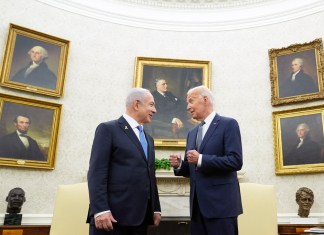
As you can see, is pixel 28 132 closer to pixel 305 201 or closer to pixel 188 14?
pixel 188 14

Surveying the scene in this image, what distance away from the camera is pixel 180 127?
6.41 metres

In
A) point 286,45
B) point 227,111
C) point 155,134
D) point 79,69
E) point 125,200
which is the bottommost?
point 125,200

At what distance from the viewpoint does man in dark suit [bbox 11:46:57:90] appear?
5.74 m

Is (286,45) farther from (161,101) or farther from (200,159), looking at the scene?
(200,159)

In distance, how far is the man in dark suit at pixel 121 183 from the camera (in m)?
2.26

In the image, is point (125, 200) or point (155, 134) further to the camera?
point (155, 134)

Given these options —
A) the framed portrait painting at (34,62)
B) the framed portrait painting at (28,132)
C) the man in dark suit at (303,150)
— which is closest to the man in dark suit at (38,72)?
the framed portrait painting at (34,62)

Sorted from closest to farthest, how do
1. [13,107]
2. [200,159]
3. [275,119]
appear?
1. [200,159]
2. [13,107]
3. [275,119]

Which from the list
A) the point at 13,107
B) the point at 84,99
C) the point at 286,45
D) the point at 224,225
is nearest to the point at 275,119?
the point at 286,45

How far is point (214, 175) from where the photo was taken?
99.1 inches

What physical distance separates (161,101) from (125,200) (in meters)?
4.35

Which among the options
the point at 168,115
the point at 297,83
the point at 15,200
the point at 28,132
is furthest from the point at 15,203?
the point at 297,83

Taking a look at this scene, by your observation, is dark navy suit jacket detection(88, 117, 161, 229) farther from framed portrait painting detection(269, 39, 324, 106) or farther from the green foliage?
framed portrait painting detection(269, 39, 324, 106)

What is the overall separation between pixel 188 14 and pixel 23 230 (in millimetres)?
5503
